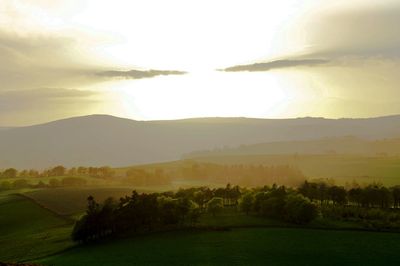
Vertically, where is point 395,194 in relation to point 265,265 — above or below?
above

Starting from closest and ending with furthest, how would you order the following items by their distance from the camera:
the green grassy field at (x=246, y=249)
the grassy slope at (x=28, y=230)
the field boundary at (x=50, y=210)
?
1. the green grassy field at (x=246, y=249)
2. the grassy slope at (x=28, y=230)
3. the field boundary at (x=50, y=210)

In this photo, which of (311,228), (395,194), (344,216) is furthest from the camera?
(395,194)

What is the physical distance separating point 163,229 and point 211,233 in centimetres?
1304

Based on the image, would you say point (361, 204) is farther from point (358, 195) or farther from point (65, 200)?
point (65, 200)

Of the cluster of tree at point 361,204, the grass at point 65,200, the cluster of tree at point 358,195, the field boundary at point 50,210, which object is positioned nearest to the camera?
the cluster of tree at point 361,204

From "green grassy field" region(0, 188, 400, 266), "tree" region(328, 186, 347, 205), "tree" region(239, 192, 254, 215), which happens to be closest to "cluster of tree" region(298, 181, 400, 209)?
"tree" region(328, 186, 347, 205)

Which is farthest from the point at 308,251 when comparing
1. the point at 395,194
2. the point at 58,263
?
the point at 395,194

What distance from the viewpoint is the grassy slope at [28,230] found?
111 meters

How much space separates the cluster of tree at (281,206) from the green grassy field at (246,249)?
348 inches

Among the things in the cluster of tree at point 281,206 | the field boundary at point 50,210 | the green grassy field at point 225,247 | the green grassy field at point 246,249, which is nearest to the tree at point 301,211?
the cluster of tree at point 281,206

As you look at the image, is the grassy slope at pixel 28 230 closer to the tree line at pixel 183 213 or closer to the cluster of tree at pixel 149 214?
the cluster of tree at pixel 149 214

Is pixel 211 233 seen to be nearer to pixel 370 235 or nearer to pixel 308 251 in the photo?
pixel 308 251

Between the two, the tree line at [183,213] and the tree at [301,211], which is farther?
the tree at [301,211]

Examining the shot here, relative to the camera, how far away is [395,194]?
496 ft
